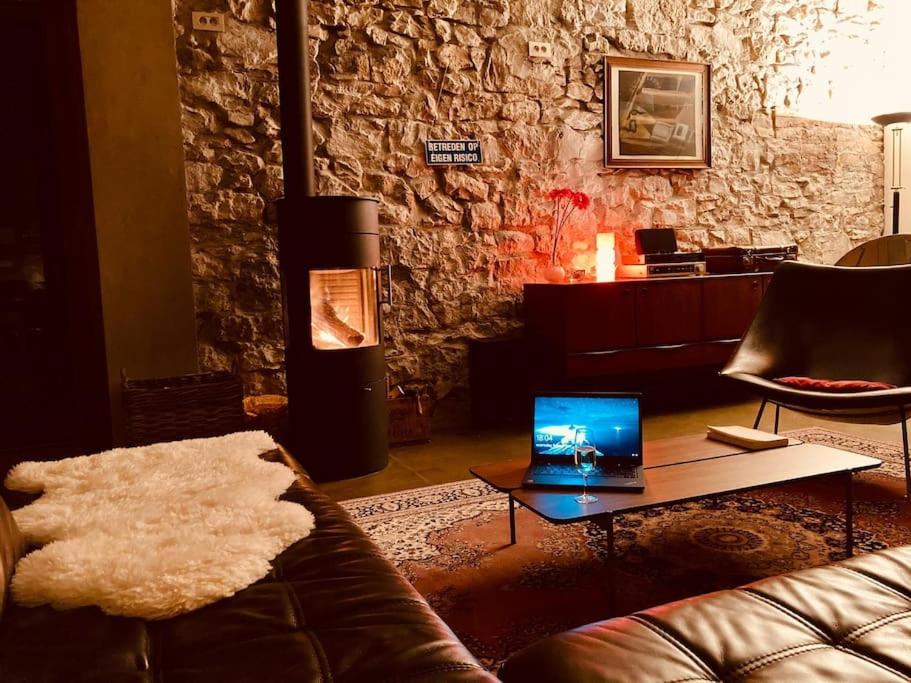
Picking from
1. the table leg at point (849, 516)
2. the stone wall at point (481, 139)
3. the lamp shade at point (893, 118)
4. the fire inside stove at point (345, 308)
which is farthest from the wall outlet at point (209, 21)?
the lamp shade at point (893, 118)

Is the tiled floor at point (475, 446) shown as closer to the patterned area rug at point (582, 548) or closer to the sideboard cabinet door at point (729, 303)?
the patterned area rug at point (582, 548)

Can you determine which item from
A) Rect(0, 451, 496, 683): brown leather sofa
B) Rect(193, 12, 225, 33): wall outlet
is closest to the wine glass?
Rect(0, 451, 496, 683): brown leather sofa

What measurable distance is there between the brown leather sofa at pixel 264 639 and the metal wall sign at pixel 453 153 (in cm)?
333

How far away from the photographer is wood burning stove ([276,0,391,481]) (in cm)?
334

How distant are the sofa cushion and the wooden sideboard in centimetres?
313

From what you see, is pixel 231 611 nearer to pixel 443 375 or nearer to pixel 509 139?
pixel 443 375

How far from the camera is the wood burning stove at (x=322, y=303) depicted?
3344 mm

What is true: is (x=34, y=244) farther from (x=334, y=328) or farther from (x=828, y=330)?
(x=828, y=330)

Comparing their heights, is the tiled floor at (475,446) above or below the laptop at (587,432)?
below

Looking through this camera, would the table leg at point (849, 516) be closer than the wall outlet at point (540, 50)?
Yes

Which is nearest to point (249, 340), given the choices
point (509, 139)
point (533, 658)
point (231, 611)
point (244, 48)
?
point (244, 48)

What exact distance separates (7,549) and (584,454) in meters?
1.48

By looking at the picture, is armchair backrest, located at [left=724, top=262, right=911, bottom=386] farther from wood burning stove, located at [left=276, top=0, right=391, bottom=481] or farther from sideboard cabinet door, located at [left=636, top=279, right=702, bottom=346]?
wood burning stove, located at [left=276, top=0, right=391, bottom=481]

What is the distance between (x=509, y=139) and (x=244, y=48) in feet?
5.33
